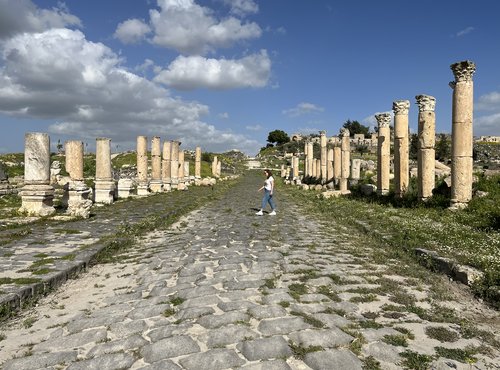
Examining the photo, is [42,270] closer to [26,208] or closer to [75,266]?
[75,266]

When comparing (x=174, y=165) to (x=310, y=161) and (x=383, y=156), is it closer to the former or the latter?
(x=310, y=161)

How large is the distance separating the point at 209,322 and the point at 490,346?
9.00ft

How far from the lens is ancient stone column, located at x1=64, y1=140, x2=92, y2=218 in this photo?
40.9ft

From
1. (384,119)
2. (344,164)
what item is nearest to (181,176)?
(344,164)

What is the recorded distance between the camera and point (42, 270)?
6.12 m

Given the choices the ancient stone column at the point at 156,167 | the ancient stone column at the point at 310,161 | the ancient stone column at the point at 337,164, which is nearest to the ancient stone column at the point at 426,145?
the ancient stone column at the point at 337,164

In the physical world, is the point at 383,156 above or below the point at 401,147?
below

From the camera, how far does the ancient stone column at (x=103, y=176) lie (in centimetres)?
1733

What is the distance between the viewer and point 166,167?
27719mm

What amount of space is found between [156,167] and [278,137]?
3886 inches

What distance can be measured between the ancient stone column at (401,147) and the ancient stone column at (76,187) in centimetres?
1221

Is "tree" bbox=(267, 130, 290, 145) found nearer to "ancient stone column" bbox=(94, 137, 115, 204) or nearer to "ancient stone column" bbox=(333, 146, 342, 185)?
"ancient stone column" bbox=(333, 146, 342, 185)

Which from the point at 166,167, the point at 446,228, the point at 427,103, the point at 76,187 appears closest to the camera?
the point at 446,228

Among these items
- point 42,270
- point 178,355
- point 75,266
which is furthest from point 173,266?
point 178,355
